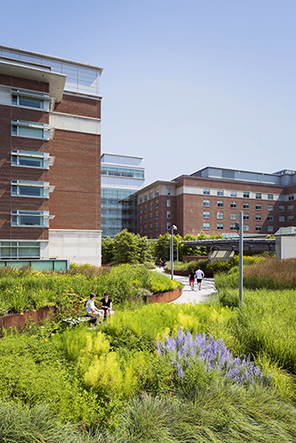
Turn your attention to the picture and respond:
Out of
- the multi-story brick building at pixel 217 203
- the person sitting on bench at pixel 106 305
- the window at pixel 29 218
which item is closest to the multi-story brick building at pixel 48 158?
the window at pixel 29 218

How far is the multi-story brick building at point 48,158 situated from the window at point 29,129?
0.31 feet

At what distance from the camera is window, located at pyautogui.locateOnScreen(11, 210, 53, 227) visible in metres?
29.3

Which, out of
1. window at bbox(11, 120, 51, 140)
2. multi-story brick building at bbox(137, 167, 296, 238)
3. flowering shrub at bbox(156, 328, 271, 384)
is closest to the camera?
flowering shrub at bbox(156, 328, 271, 384)

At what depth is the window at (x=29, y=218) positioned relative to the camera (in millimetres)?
29297

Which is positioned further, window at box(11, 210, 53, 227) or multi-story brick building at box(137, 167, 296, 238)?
multi-story brick building at box(137, 167, 296, 238)

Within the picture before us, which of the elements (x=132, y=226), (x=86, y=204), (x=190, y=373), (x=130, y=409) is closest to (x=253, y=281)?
(x=190, y=373)

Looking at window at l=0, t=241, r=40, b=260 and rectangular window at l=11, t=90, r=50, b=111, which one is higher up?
rectangular window at l=11, t=90, r=50, b=111

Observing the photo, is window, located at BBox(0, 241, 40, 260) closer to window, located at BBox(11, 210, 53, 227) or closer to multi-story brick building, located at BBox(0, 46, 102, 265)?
multi-story brick building, located at BBox(0, 46, 102, 265)

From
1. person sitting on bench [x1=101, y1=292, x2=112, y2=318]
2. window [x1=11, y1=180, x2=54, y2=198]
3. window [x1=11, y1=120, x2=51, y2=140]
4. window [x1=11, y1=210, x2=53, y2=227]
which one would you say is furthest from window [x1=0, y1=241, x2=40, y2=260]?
person sitting on bench [x1=101, y1=292, x2=112, y2=318]

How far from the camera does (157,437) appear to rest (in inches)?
135

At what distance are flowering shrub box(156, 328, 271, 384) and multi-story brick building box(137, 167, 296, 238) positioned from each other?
6343 cm

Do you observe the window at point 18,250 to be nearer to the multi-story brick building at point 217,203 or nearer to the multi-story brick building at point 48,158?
the multi-story brick building at point 48,158

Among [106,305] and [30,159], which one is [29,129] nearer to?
[30,159]

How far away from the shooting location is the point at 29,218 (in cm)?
2973
